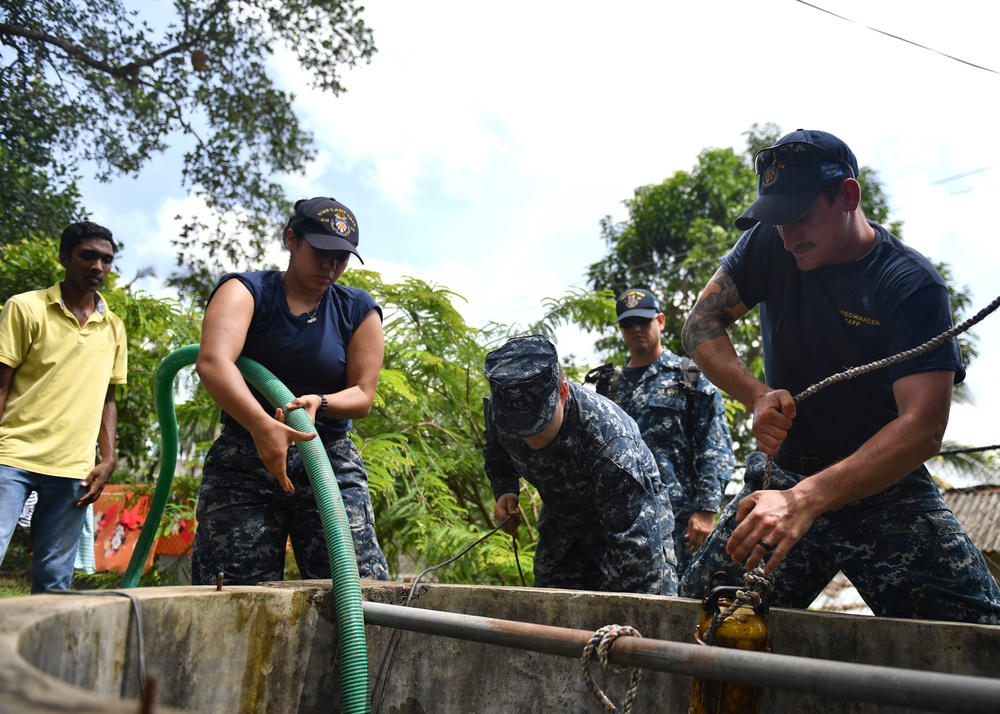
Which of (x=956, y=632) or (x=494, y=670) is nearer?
(x=956, y=632)

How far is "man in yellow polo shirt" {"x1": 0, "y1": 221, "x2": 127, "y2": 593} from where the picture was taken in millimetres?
3633

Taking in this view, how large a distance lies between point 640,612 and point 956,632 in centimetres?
87

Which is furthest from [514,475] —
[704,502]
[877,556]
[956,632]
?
[956,632]

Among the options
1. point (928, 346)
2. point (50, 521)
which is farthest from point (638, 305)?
point (50, 521)

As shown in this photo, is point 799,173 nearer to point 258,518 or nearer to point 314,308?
point 314,308

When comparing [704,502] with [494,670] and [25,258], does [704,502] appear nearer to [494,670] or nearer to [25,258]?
[494,670]

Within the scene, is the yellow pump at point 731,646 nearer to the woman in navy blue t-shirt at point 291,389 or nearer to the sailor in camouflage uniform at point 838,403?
the sailor in camouflage uniform at point 838,403

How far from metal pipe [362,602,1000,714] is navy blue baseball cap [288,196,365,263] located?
57.2 inches

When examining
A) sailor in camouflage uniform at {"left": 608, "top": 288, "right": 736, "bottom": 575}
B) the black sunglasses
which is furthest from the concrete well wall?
the black sunglasses

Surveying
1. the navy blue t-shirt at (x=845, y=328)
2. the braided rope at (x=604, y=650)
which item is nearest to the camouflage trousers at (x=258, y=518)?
the braided rope at (x=604, y=650)

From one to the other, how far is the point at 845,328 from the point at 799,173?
50 centimetres

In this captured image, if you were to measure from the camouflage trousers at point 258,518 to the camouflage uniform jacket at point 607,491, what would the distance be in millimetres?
758

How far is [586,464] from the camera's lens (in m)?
3.26

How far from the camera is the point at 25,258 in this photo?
28.6 ft
